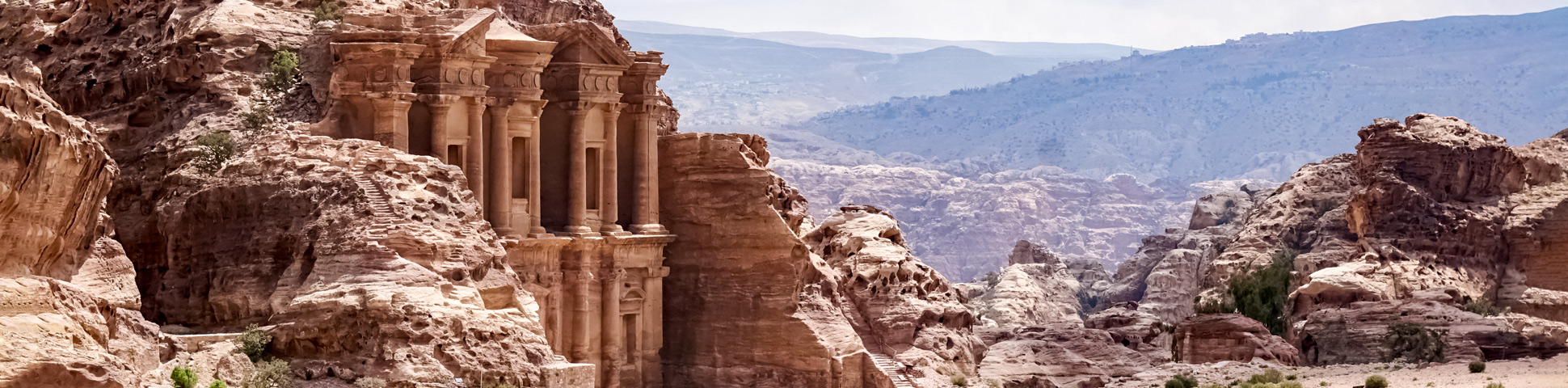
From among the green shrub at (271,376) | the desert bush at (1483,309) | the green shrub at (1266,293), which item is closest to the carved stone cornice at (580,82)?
the green shrub at (271,376)

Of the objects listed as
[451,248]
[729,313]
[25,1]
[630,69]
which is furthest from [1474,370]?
[25,1]

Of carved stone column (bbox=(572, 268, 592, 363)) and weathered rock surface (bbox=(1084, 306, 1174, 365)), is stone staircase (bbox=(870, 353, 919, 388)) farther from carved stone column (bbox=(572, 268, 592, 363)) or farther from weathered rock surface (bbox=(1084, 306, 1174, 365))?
weathered rock surface (bbox=(1084, 306, 1174, 365))

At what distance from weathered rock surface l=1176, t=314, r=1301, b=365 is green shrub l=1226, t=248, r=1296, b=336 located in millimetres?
13446

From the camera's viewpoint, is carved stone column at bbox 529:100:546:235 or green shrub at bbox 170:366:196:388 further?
carved stone column at bbox 529:100:546:235

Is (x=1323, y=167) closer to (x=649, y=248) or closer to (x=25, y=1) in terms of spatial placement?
(x=649, y=248)

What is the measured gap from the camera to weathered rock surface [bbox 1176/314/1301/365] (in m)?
78.0

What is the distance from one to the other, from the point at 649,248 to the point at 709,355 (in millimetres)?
3907

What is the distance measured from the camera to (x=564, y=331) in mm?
60031

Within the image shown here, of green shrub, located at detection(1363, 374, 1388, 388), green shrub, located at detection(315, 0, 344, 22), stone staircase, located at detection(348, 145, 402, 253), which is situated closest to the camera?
stone staircase, located at detection(348, 145, 402, 253)

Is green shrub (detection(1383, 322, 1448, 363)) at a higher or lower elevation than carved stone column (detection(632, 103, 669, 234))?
lower

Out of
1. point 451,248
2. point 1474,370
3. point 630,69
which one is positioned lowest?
point 1474,370

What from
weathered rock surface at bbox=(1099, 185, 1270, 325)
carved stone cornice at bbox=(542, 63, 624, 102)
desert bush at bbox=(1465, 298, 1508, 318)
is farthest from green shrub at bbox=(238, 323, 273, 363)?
weathered rock surface at bbox=(1099, 185, 1270, 325)

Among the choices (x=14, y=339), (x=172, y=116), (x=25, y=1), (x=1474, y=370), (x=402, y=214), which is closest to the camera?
(x=14, y=339)

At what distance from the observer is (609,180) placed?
201 feet
